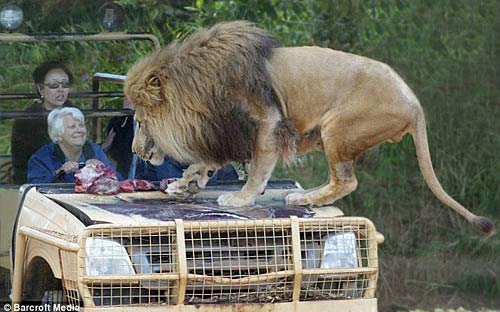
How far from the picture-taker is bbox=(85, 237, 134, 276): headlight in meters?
4.59

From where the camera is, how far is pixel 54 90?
6.41 meters

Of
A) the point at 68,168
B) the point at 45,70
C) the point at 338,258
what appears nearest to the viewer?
the point at 338,258

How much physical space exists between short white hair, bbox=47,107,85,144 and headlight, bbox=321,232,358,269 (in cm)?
183

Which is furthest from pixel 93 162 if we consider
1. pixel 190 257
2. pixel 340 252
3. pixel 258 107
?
pixel 340 252

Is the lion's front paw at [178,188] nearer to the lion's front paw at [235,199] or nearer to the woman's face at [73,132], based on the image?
the lion's front paw at [235,199]

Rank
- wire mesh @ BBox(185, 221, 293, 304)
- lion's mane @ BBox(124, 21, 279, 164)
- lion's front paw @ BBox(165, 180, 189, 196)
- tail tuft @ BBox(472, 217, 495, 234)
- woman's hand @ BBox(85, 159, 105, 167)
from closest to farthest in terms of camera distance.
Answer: wire mesh @ BBox(185, 221, 293, 304), lion's mane @ BBox(124, 21, 279, 164), tail tuft @ BBox(472, 217, 495, 234), lion's front paw @ BBox(165, 180, 189, 196), woman's hand @ BBox(85, 159, 105, 167)

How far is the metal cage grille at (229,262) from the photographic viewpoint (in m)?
4.59

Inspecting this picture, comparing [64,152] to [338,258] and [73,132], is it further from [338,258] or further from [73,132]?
[338,258]

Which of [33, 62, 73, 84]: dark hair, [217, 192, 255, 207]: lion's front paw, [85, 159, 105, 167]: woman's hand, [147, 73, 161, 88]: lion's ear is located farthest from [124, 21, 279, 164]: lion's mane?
[33, 62, 73, 84]: dark hair

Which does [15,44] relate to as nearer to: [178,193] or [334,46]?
[178,193]

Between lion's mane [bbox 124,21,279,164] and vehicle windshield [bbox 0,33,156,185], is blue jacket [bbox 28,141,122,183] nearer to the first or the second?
vehicle windshield [bbox 0,33,156,185]

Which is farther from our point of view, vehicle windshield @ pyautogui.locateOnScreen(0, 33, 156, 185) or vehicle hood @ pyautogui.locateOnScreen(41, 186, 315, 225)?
vehicle windshield @ pyautogui.locateOnScreen(0, 33, 156, 185)

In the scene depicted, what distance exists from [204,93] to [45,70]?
65.5 inches

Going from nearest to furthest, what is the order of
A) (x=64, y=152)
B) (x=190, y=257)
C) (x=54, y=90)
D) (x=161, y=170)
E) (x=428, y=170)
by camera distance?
(x=190, y=257) < (x=428, y=170) < (x=64, y=152) < (x=161, y=170) < (x=54, y=90)
